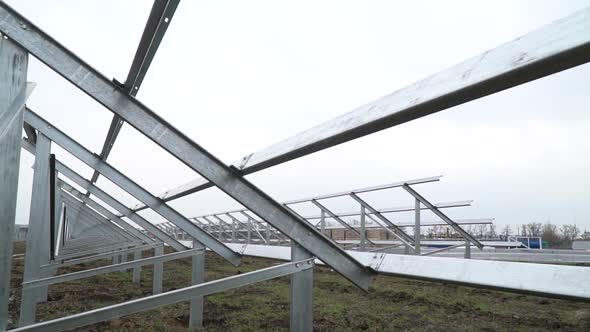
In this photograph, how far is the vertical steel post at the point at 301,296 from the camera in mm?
2094

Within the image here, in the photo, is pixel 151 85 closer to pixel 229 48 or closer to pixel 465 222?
pixel 229 48

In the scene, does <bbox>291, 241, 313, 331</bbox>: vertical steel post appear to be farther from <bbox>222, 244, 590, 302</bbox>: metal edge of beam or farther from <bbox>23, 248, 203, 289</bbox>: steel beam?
<bbox>23, 248, 203, 289</bbox>: steel beam

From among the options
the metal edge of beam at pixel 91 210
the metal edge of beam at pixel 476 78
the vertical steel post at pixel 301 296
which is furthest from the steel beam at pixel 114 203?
the metal edge of beam at pixel 476 78

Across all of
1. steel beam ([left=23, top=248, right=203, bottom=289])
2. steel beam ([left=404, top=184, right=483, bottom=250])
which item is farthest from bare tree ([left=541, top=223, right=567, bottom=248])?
steel beam ([left=23, top=248, right=203, bottom=289])

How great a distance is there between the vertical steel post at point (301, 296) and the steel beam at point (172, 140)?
77 mm

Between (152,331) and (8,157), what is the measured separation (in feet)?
9.81

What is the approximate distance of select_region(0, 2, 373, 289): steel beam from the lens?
1837mm

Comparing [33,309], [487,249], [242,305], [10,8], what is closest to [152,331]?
[33,309]

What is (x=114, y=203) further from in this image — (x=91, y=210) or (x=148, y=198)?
(x=91, y=210)

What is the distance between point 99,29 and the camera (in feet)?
6.72

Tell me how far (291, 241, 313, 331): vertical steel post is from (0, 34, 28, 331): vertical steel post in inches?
49.4

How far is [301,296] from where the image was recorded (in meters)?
2.12

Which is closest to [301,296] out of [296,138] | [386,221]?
[296,138]

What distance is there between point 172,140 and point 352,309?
14.3 ft
